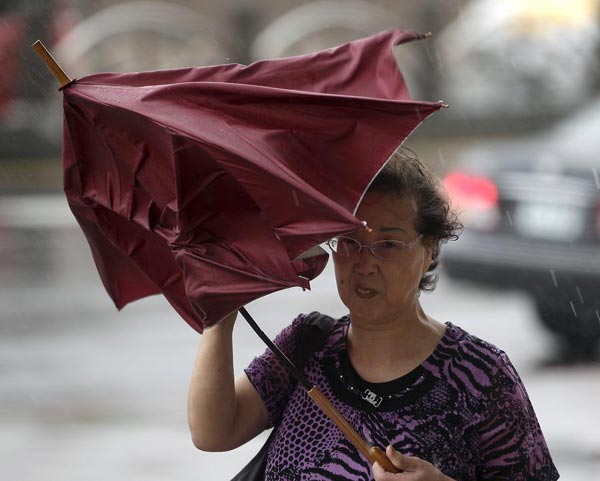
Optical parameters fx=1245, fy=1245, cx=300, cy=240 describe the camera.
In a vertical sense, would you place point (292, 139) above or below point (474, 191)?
below

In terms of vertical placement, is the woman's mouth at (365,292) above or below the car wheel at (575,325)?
below

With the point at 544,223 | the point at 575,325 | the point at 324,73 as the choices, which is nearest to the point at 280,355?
the point at 324,73

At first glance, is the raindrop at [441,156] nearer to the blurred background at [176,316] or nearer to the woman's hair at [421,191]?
the blurred background at [176,316]

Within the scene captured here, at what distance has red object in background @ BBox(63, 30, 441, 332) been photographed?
7.79 ft

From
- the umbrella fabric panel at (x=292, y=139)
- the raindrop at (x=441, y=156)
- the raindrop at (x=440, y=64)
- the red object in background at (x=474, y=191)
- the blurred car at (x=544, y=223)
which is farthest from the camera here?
the raindrop at (x=440, y=64)

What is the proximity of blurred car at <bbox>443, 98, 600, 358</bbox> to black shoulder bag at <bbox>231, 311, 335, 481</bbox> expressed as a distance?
5.12 metres

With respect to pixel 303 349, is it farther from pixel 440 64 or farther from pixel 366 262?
pixel 440 64

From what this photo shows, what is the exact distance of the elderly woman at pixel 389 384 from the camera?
2.52m

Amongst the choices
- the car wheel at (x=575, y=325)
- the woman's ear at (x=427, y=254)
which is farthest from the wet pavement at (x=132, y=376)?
the woman's ear at (x=427, y=254)

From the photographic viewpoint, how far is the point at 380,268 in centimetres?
261

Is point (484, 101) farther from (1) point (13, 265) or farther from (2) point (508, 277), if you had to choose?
(2) point (508, 277)

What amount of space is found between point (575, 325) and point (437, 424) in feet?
18.4

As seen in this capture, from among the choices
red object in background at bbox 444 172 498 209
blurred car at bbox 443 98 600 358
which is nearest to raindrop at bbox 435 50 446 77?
blurred car at bbox 443 98 600 358

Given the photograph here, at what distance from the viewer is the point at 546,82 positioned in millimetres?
19172
